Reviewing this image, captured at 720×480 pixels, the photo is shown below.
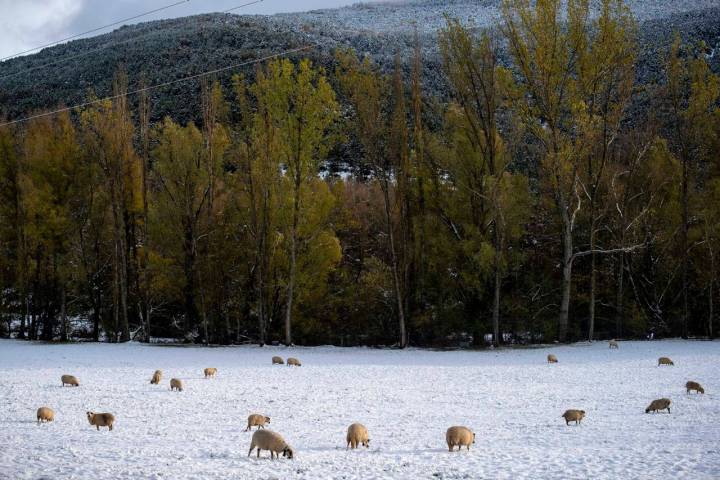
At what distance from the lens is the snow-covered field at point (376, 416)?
7.42 meters

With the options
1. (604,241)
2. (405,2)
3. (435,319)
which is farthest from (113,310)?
(405,2)

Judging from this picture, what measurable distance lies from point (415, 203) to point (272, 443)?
21731 millimetres

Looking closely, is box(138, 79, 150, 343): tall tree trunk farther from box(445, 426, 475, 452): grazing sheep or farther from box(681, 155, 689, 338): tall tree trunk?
box(445, 426, 475, 452): grazing sheep

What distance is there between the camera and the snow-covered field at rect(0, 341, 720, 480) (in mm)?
7422

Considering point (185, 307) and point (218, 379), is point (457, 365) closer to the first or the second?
point (218, 379)

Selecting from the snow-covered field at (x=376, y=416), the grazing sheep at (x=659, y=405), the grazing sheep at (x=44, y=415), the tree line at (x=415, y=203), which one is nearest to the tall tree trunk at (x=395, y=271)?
the tree line at (x=415, y=203)

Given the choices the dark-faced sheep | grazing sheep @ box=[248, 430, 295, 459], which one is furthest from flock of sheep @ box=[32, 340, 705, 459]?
the dark-faced sheep

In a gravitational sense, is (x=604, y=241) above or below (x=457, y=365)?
above

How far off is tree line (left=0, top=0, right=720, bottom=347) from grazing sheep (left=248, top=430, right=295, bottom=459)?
18.6 metres

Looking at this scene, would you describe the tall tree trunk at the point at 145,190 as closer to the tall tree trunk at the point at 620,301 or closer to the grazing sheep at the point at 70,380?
the grazing sheep at the point at 70,380

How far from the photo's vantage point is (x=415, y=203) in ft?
95.0

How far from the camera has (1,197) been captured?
33031 millimetres

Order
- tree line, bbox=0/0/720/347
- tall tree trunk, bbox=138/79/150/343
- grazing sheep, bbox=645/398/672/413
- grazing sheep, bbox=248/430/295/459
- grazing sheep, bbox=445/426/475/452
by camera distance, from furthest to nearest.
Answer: tall tree trunk, bbox=138/79/150/343, tree line, bbox=0/0/720/347, grazing sheep, bbox=645/398/672/413, grazing sheep, bbox=445/426/475/452, grazing sheep, bbox=248/430/295/459

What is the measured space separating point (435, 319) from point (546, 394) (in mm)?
14525
